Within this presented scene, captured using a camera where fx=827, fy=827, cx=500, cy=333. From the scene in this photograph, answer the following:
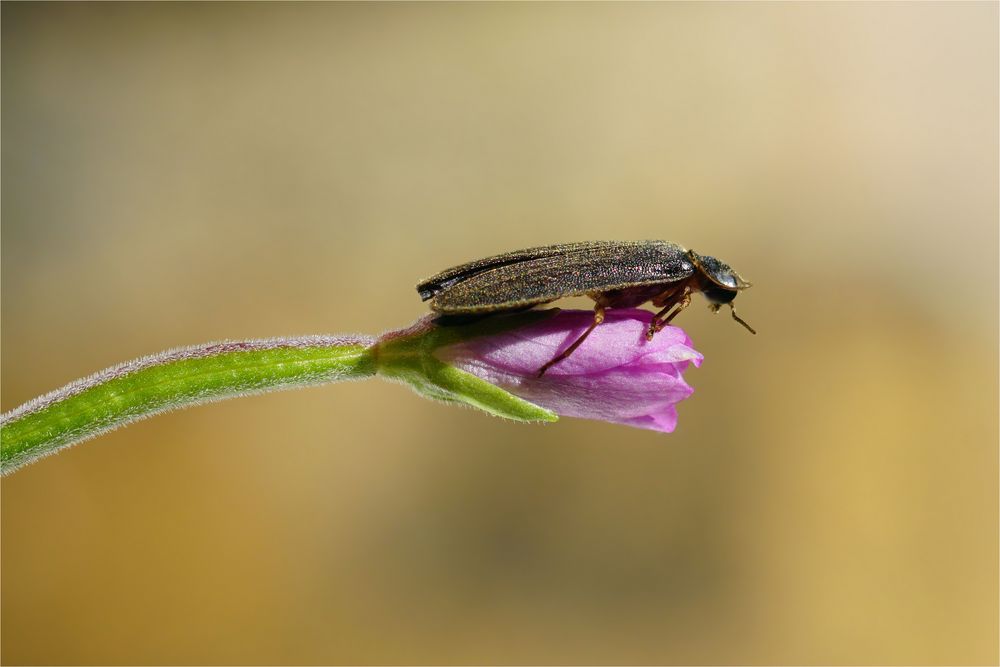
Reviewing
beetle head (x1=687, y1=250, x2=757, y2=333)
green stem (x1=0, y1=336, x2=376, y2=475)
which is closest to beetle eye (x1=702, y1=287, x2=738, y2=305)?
beetle head (x1=687, y1=250, x2=757, y2=333)

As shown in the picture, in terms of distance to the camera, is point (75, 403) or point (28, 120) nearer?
point (75, 403)

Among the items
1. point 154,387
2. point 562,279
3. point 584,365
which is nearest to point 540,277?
point 562,279

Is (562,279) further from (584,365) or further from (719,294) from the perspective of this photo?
(719,294)

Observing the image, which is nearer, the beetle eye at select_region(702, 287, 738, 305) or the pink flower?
the pink flower

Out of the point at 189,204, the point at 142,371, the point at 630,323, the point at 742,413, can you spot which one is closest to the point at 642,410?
the point at 630,323

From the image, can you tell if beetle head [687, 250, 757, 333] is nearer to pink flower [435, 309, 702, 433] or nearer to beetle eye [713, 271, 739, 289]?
beetle eye [713, 271, 739, 289]

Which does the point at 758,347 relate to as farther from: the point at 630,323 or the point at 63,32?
the point at 63,32

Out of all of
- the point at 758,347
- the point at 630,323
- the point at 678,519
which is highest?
the point at 758,347
